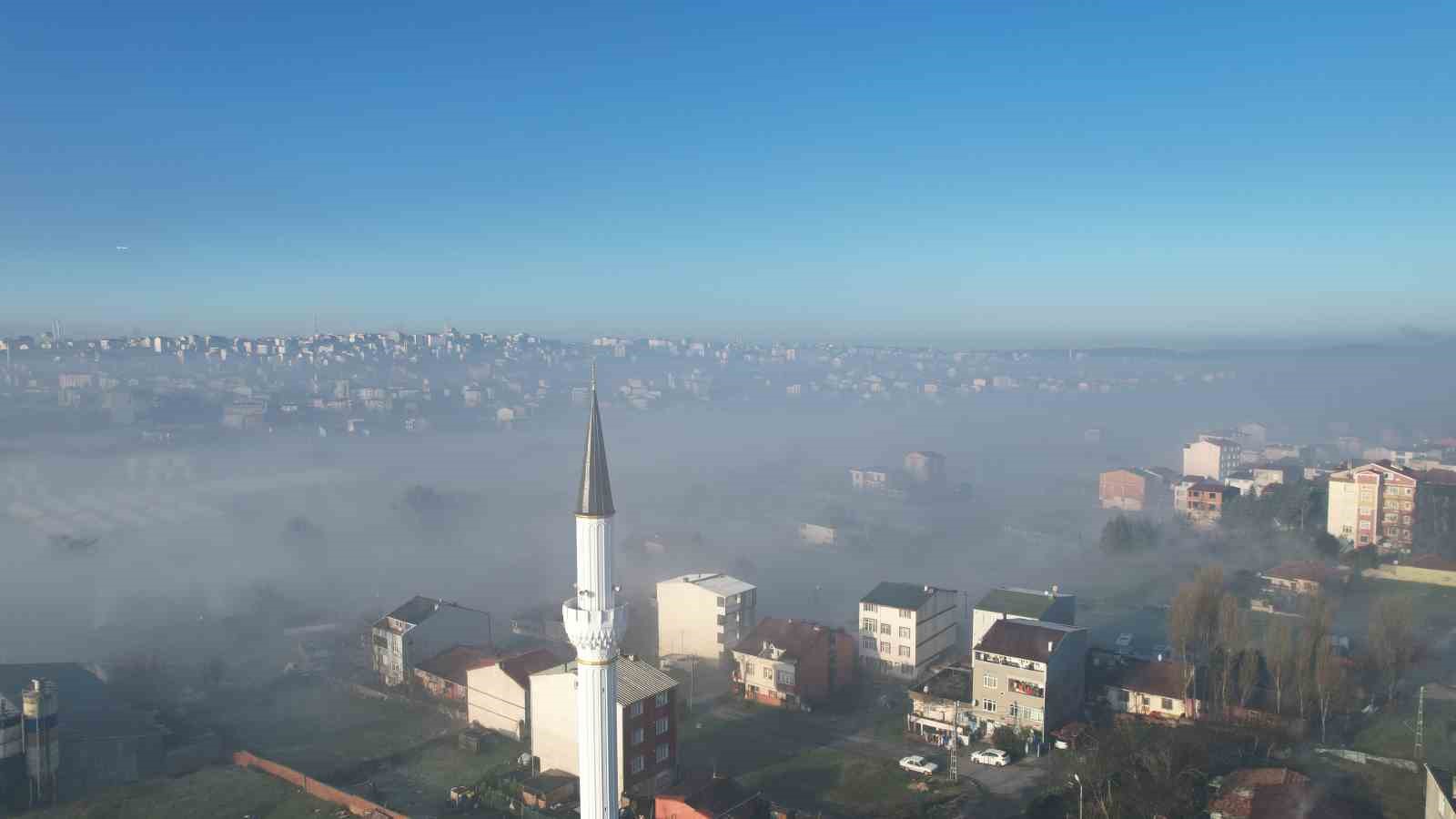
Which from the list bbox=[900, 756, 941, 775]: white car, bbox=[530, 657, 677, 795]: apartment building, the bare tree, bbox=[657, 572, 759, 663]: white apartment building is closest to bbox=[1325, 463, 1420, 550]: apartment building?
the bare tree

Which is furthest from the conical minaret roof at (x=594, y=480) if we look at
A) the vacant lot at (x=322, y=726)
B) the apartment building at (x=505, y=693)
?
the vacant lot at (x=322, y=726)

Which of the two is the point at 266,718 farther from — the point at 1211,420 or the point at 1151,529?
the point at 1211,420

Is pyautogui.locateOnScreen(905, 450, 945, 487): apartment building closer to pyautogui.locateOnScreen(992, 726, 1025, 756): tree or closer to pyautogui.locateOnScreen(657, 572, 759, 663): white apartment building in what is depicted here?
pyautogui.locateOnScreen(657, 572, 759, 663): white apartment building

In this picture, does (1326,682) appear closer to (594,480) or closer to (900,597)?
(900,597)

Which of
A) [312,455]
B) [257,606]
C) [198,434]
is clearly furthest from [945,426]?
[257,606]

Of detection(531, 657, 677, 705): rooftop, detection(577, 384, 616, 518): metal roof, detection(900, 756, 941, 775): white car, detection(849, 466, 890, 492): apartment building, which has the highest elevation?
detection(577, 384, 616, 518): metal roof

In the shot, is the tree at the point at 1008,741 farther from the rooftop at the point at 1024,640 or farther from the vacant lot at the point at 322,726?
the vacant lot at the point at 322,726
